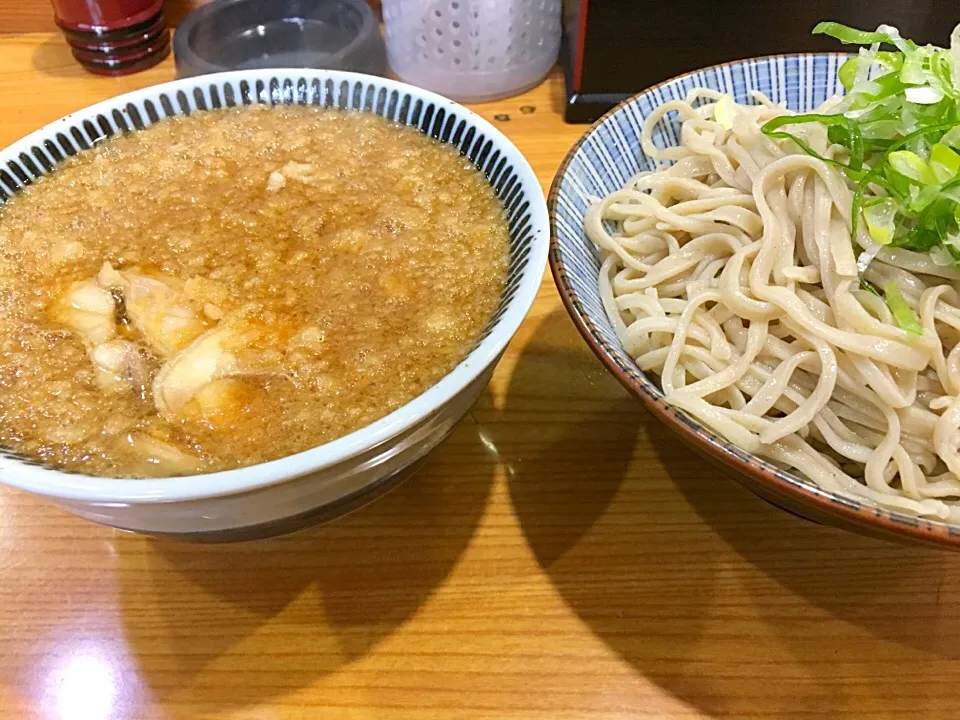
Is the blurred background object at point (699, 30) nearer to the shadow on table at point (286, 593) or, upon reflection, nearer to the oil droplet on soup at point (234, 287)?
the oil droplet on soup at point (234, 287)

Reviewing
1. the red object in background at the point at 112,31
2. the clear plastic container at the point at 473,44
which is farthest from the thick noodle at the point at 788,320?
the red object in background at the point at 112,31

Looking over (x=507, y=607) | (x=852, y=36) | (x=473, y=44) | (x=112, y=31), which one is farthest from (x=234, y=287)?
(x=112, y=31)

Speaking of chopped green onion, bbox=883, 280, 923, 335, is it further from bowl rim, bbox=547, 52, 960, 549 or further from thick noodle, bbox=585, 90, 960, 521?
bowl rim, bbox=547, 52, 960, 549

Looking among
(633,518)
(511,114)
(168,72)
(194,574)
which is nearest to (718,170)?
(633,518)

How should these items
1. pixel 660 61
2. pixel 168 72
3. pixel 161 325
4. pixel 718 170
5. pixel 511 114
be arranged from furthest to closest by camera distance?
pixel 168 72 → pixel 511 114 → pixel 660 61 → pixel 718 170 → pixel 161 325

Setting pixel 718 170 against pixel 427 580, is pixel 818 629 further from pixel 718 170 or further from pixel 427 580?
pixel 718 170
